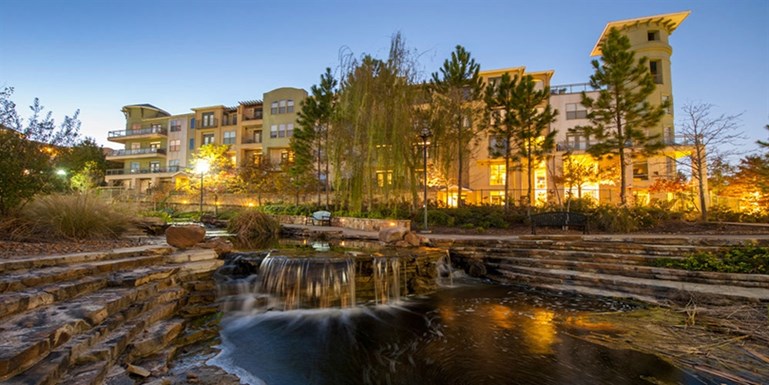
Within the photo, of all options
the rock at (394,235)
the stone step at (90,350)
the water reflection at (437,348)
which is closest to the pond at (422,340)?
the water reflection at (437,348)

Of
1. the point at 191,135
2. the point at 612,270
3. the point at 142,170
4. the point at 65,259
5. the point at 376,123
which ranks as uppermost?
the point at 191,135

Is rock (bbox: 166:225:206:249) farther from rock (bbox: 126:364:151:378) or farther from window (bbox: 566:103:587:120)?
window (bbox: 566:103:587:120)

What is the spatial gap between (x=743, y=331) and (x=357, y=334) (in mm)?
5426

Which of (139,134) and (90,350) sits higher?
(139,134)

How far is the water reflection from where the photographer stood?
395cm

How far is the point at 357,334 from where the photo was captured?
5.50m

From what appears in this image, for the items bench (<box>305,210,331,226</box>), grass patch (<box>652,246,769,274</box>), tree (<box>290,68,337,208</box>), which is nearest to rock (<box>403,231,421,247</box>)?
grass patch (<box>652,246,769,274</box>)

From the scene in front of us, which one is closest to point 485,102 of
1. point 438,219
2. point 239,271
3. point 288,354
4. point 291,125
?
point 438,219

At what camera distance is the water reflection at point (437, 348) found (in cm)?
395

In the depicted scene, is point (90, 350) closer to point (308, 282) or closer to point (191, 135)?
point (308, 282)

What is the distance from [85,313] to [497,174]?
28823 mm

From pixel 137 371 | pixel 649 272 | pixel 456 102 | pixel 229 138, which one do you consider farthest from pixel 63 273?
pixel 229 138

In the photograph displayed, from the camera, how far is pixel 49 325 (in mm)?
2951

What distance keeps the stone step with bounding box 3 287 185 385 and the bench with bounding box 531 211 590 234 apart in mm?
12167
